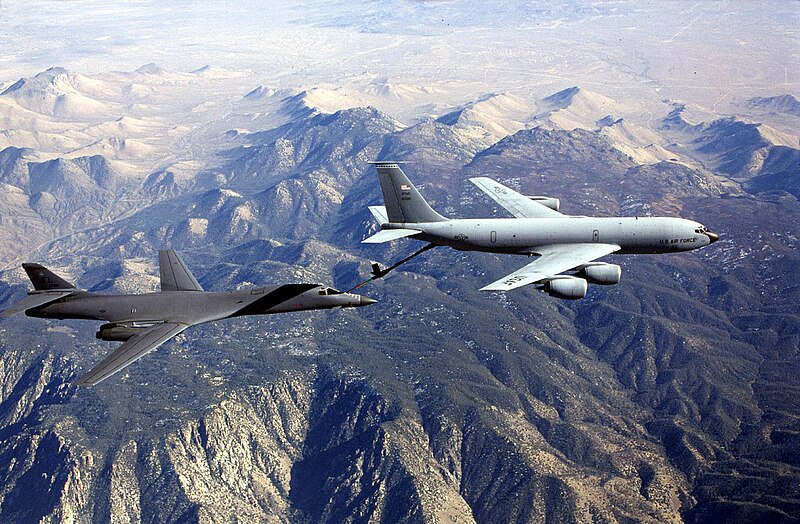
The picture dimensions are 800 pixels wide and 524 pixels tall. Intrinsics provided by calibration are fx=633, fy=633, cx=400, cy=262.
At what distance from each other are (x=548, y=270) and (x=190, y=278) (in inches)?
1503

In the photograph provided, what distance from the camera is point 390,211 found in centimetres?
8119

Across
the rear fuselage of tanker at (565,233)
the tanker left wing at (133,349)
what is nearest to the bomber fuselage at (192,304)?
the tanker left wing at (133,349)

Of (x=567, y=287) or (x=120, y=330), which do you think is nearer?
(x=120, y=330)

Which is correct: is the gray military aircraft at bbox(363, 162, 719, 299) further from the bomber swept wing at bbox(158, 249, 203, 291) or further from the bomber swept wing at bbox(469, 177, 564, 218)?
the bomber swept wing at bbox(158, 249, 203, 291)

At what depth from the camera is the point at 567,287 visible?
63250 mm

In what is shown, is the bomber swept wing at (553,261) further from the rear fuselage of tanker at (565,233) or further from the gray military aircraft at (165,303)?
the gray military aircraft at (165,303)

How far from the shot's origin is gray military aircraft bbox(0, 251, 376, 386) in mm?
61594

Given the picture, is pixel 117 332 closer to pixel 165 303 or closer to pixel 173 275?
pixel 165 303

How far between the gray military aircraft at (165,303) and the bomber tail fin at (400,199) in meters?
19.5

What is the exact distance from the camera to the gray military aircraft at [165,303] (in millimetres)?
61594

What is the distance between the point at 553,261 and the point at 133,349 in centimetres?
4453

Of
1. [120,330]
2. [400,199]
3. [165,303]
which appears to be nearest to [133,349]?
[120,330]

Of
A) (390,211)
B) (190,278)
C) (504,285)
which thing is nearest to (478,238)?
(390,211)

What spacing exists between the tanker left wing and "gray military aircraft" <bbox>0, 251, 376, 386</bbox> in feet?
1.26
